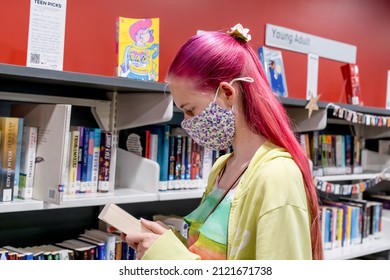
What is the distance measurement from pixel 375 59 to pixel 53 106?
2.77 m

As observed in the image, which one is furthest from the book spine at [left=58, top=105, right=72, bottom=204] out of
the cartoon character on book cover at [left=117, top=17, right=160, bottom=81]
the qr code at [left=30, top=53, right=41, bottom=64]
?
the cartoon character on book cover at [left=117, top=17, right=160, bottom=81]

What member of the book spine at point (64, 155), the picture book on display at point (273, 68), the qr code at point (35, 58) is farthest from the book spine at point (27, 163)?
the picture book on display at point (273, 68)

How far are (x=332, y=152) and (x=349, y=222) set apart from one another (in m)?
0.45

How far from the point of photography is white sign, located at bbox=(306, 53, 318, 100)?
122 inches

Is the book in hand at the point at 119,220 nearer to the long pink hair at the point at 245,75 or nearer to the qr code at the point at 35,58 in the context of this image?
the long pink hair at the point at 245,75

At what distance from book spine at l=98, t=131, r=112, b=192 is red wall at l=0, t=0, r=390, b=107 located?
433 millimetres

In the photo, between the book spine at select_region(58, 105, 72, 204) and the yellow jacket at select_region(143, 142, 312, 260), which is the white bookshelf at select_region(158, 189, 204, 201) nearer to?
the book spine at select_region(58, 105, 72, 204)

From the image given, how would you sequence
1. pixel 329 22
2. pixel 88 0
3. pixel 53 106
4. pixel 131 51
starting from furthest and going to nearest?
1. pixel 329 22
2. pixel 88 0
3. pixel 131 51
4. pixel 53 106

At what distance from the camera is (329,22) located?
10.9 ft

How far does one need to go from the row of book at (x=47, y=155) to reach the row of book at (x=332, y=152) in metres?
1.32

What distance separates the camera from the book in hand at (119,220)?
1.25 meters

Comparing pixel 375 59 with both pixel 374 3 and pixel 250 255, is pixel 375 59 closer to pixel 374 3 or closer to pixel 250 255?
pixel 374 3

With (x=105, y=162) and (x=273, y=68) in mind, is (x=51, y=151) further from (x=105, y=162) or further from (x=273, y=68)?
(x=273, y=68)

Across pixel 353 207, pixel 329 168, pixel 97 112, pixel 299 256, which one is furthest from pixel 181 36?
pixel 299 256
